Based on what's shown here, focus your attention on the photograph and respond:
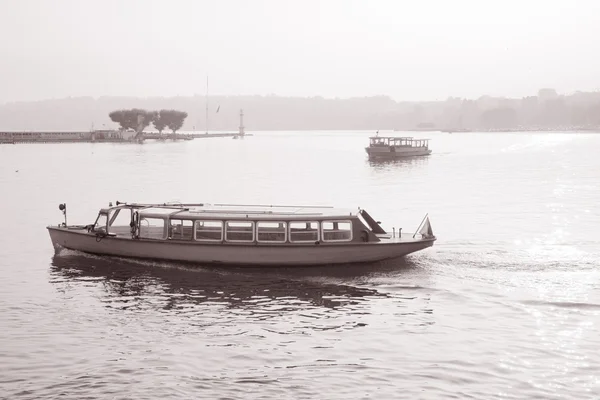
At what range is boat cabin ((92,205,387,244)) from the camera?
38.3 meters

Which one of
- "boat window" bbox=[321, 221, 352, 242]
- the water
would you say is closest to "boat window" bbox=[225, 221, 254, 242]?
the water

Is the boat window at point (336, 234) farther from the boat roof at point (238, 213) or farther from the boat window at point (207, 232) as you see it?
the boat window at point (207, 232)

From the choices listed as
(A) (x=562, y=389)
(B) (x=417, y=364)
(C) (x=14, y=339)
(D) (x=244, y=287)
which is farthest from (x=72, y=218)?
(A) (x=562, y=389)

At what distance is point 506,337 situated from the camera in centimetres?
2859

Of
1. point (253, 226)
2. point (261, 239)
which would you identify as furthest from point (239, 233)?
point (261, 239)

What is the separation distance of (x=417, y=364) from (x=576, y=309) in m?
11.1

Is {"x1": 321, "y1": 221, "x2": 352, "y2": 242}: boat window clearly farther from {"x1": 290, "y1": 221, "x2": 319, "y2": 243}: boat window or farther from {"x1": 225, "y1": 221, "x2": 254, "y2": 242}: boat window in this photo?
{"x1": 225, "y1": 221, "x2": 254, "y2": 242}: boat window

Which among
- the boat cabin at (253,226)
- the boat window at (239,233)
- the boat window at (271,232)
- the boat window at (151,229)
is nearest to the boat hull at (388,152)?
the boat cabin at (253,226)

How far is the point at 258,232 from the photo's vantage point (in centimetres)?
3872

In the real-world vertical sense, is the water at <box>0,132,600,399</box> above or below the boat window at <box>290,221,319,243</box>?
below

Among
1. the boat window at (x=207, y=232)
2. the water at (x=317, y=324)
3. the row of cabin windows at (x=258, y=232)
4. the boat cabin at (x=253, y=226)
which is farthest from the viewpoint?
the boat window at (x=207, y=232)

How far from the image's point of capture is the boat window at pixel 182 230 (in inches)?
1555

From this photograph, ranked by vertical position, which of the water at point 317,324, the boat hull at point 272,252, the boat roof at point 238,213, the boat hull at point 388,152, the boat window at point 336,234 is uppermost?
the boat hull at point 388,152

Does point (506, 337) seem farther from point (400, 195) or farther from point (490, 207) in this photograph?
point (400, 195)
